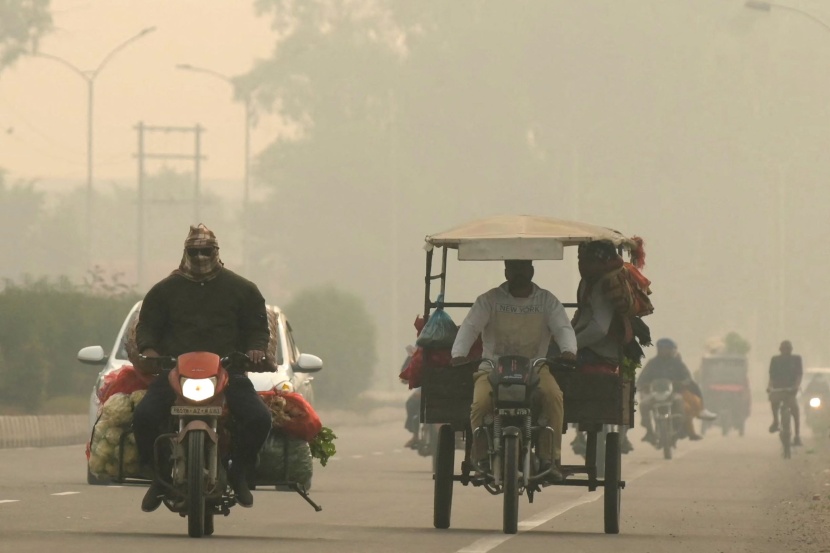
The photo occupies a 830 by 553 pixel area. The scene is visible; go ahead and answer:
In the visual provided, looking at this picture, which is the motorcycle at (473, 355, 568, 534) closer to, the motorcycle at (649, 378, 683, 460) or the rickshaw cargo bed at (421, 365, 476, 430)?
the rickshaw cargo bed at (421, 365, 476, 430)

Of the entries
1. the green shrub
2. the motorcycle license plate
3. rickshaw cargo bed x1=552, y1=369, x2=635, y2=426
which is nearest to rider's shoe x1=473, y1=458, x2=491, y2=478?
rickshaw cargo bed x1=552, y1=369, x2=635, y2=426

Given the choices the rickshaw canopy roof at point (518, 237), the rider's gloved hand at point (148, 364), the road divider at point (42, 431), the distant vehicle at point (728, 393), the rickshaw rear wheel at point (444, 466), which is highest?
the rickshaw canopy roof at point (518, 237)

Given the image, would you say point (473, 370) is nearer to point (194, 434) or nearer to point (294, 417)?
point (294, 417)

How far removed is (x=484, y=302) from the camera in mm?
14859

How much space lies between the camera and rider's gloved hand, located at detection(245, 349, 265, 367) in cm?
1305

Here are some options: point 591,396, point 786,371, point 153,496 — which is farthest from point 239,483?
point 786,371

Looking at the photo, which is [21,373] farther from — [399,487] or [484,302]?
[484,302]

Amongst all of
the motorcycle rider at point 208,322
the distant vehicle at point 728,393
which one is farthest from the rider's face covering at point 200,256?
the distant vehicle at point 728,393

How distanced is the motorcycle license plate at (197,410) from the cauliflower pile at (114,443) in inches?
25.3

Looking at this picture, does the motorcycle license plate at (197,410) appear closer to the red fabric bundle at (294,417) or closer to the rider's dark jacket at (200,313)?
the rider's dark jacket at (200,313)

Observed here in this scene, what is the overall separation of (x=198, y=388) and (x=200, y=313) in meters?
0.59

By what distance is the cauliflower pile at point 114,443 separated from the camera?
43.9ft

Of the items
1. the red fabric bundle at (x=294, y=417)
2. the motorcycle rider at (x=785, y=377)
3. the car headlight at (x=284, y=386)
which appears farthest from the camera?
the motorcycle rider at (x=785, y=377)

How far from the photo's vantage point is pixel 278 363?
Result: 68.5 feet
